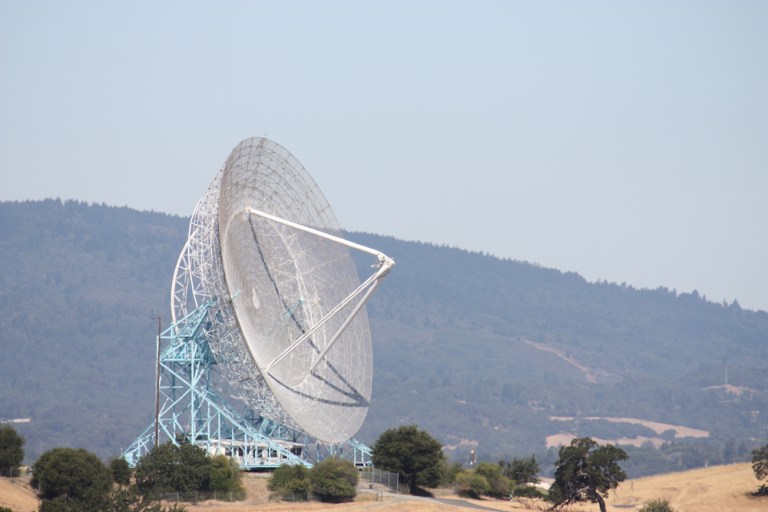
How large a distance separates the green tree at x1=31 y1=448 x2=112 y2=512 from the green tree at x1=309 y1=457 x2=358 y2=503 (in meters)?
12.4

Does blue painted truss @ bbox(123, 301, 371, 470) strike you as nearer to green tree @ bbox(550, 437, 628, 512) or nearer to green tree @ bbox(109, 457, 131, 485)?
green tree @ bbox(109, 457, 131, 485)

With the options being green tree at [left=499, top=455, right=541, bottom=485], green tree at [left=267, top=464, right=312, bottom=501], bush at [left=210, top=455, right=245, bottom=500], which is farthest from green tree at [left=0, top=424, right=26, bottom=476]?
green tree at [left=499, top=455, right=541, bottom=485]

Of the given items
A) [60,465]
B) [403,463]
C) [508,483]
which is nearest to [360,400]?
[403,463]

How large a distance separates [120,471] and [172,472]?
4.19 meters

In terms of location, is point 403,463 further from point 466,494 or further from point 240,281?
point 240,281

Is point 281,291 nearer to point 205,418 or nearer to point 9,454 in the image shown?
point 205,418

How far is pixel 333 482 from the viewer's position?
91312 millimetres

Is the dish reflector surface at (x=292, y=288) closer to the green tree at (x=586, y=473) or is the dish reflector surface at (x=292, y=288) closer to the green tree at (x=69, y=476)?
the green tree at (x=69, y=476)

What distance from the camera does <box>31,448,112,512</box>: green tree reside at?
84.1 meters

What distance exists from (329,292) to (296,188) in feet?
25.2

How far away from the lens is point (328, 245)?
97.2m

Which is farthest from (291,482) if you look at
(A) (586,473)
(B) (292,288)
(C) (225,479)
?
(A) (586,473)

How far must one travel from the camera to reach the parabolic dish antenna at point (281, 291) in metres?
87.6

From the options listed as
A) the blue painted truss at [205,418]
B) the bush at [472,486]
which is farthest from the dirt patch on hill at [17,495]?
the bush at [472,486]
